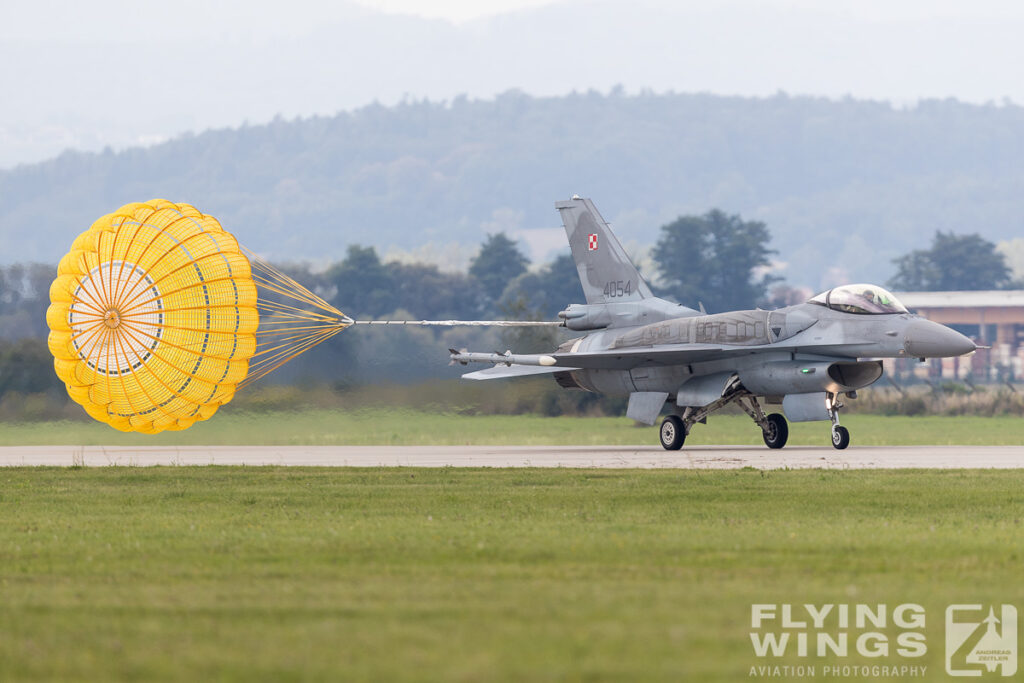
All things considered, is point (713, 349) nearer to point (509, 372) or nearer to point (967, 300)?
point (509, 372)

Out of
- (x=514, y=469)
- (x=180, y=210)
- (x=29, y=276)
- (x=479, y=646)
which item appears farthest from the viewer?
(x=29, y=276)

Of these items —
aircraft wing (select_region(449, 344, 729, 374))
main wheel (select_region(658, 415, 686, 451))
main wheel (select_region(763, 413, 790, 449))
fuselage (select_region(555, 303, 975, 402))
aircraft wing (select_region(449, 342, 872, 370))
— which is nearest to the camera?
fuselage (select_region(555, 303, 975, 402))

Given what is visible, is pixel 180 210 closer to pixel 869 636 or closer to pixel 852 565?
pixel 852 565

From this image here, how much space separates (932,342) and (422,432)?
11469 mm

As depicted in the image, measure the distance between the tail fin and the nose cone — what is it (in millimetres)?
6698

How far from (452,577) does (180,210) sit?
17.7 m

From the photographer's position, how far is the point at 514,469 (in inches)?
846

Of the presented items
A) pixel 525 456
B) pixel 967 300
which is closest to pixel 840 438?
pixel 525 456

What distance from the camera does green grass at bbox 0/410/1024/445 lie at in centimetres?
2989

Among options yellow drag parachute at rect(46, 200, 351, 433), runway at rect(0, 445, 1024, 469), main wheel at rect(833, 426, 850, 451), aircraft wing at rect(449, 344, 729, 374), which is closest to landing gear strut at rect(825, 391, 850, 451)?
main wheel at rect(833, 426, 850, 451)

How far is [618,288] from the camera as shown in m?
31.0

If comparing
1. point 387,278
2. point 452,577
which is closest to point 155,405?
point 452,577

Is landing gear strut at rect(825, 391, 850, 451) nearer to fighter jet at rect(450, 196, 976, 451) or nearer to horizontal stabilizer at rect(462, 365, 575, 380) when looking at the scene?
fighter jet at rect(450, 196, 976, 451)

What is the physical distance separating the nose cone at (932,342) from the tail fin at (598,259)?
670 cm
